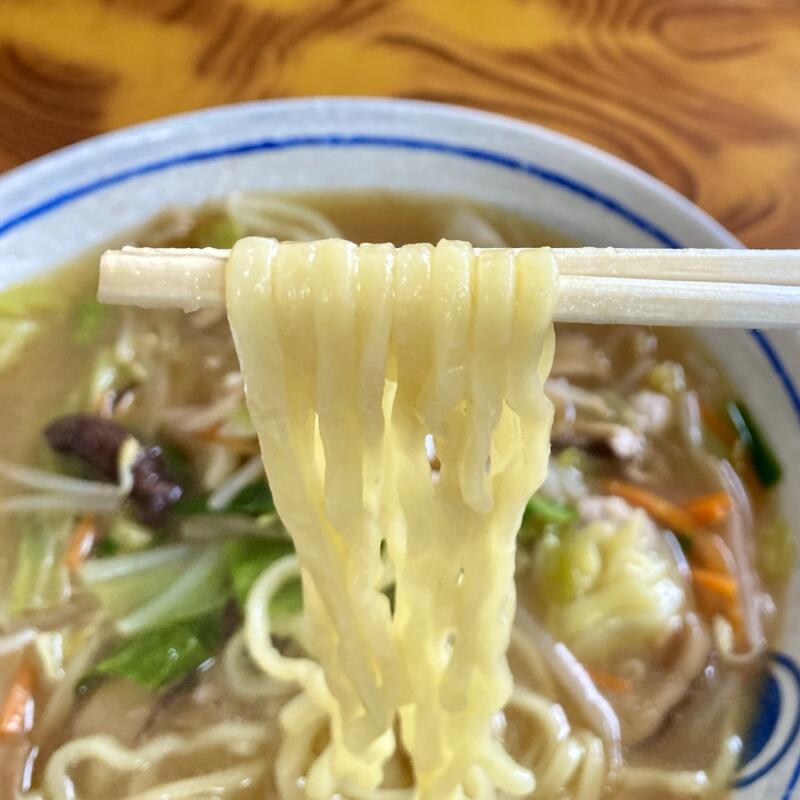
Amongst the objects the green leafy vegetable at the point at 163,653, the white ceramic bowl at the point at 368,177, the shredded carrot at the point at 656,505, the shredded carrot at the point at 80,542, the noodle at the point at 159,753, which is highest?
the white ceramic bowl at the point at 368,177

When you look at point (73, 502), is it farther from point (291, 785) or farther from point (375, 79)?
point (375, 79)

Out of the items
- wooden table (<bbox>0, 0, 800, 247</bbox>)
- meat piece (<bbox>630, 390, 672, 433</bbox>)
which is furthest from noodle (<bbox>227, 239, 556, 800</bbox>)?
wooden table (<bbox>0, 0, 800, 247</bbox>)

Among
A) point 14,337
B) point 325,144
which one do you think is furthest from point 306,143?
point 14,337

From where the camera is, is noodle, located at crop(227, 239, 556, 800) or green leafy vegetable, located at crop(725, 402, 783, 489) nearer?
noodle, located at crop(227, 239, 556, 800)

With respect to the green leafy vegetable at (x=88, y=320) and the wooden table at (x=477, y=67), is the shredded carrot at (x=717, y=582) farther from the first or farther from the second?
the green leafy vegetable at (x=88, y=320)

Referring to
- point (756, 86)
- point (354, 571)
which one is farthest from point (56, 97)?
point (756, 86)

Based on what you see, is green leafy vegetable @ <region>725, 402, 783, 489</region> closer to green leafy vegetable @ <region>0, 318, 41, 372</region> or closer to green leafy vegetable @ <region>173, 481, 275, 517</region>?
green leafy vegetable @ <region>173, 481, 275, 517</region>

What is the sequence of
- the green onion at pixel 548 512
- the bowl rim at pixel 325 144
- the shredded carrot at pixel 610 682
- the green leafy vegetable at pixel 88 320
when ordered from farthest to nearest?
the green leafy vegetable at pixel 88 320 < the bowl rim at pixel 325 144 < the green onion at pixel 548 512 < the shredded carrot at pixel 610 682

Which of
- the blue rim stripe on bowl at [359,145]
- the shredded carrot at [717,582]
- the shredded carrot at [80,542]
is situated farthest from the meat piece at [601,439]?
the shredded carrot at [80,542]
